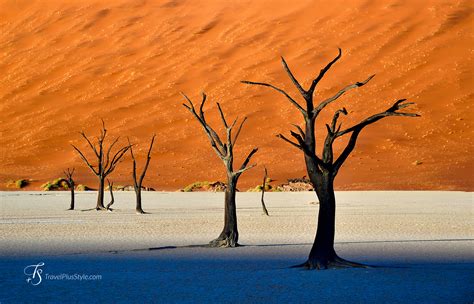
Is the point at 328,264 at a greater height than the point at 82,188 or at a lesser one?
lesser

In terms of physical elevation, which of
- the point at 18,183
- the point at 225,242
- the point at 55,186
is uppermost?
the point at 18,183

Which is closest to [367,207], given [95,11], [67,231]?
[67,231]

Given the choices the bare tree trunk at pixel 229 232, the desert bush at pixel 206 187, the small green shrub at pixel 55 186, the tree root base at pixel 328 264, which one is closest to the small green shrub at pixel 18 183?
the small green shrub at pixel 55 186

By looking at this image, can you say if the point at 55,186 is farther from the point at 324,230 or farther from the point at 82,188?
the point at 324,230

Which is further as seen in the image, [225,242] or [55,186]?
[55,186]

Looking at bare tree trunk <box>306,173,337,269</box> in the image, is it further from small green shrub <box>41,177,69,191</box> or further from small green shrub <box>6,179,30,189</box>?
small green shrub <box>6,179,30,189</box>

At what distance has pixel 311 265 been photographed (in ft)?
45.4

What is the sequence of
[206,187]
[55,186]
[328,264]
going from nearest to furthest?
[328,264] < [206,187] < [55,186]

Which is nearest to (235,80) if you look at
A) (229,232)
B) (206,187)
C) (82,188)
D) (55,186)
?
(206,187)

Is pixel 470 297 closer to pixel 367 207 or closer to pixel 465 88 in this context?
pixel 367 207

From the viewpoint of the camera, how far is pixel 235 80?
239ft

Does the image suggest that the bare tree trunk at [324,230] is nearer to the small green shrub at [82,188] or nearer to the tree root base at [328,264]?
the tree root base at [328,264]

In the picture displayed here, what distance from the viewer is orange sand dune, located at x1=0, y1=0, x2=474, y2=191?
59.5 metres

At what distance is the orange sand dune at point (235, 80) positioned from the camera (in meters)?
59.5
